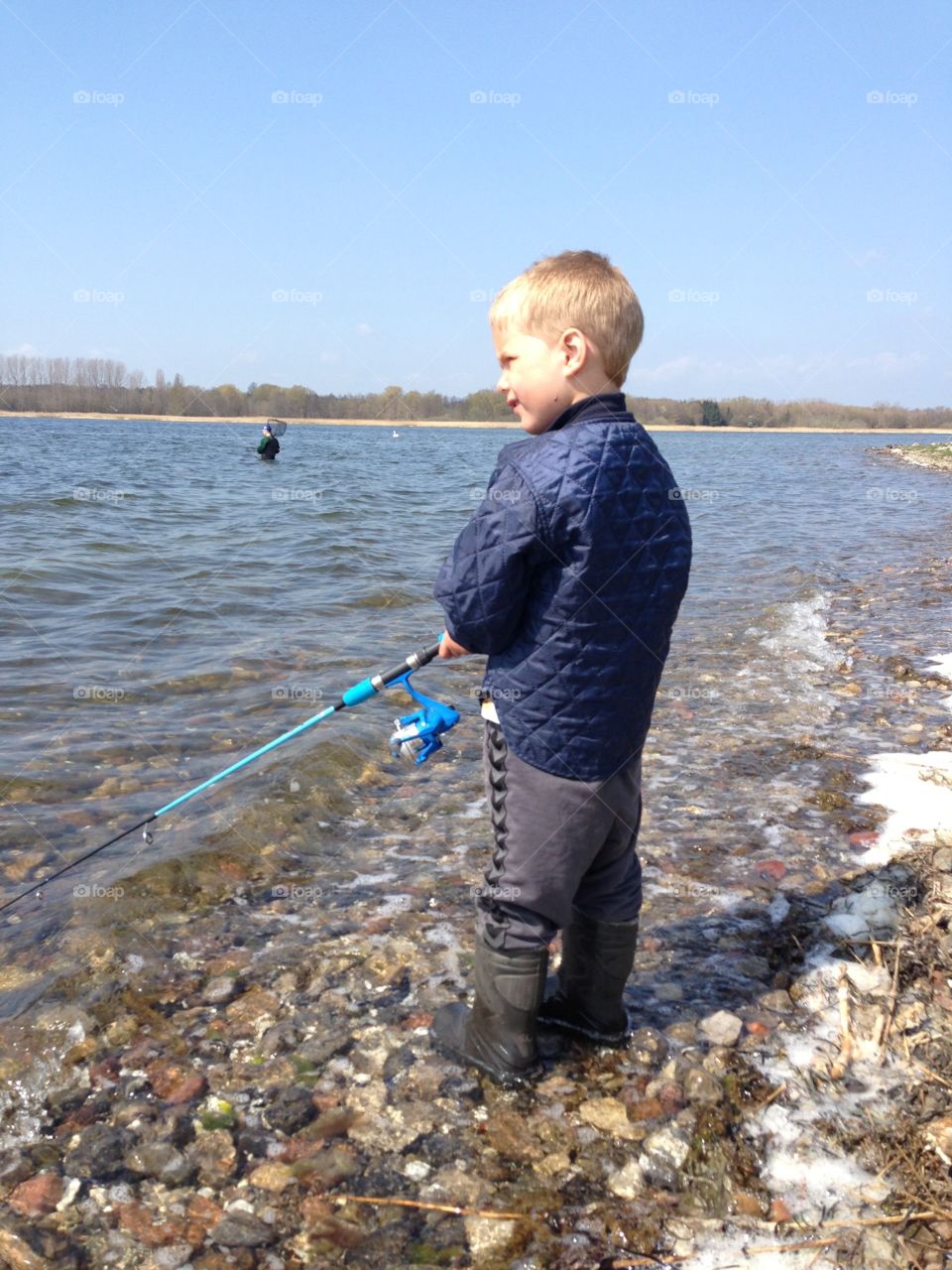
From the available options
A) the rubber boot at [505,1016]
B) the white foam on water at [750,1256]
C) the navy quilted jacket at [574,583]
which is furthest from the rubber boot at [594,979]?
the white foam on water at [750,1256]

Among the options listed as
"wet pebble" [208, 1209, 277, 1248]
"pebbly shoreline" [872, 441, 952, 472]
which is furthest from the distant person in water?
"wet pebble" [208, 1209, 277, 1248]

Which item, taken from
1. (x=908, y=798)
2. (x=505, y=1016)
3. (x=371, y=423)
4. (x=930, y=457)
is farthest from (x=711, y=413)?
(x=505, y=1016)

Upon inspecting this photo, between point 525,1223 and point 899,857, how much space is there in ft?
7.82

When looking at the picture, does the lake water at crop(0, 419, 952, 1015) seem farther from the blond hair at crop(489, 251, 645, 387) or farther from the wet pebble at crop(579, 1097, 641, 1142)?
the blond hair at crop(489, 251, 645, 387)

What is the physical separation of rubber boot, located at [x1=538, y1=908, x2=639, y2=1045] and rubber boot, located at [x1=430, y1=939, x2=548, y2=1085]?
215mm

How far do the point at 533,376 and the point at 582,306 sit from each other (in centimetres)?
22

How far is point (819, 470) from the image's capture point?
40.6m

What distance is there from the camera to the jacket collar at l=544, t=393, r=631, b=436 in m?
2.41

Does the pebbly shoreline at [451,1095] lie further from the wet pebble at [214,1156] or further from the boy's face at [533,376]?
the boy's face at [533,376]

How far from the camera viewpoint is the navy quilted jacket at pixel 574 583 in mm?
2307

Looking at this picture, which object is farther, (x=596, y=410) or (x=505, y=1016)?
(x=505, y=1016)

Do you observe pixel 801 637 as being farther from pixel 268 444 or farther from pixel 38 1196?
pixel 268 444

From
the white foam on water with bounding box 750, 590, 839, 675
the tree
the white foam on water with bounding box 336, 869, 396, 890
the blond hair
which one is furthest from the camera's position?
the tree

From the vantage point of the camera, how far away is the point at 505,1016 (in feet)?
8.76
